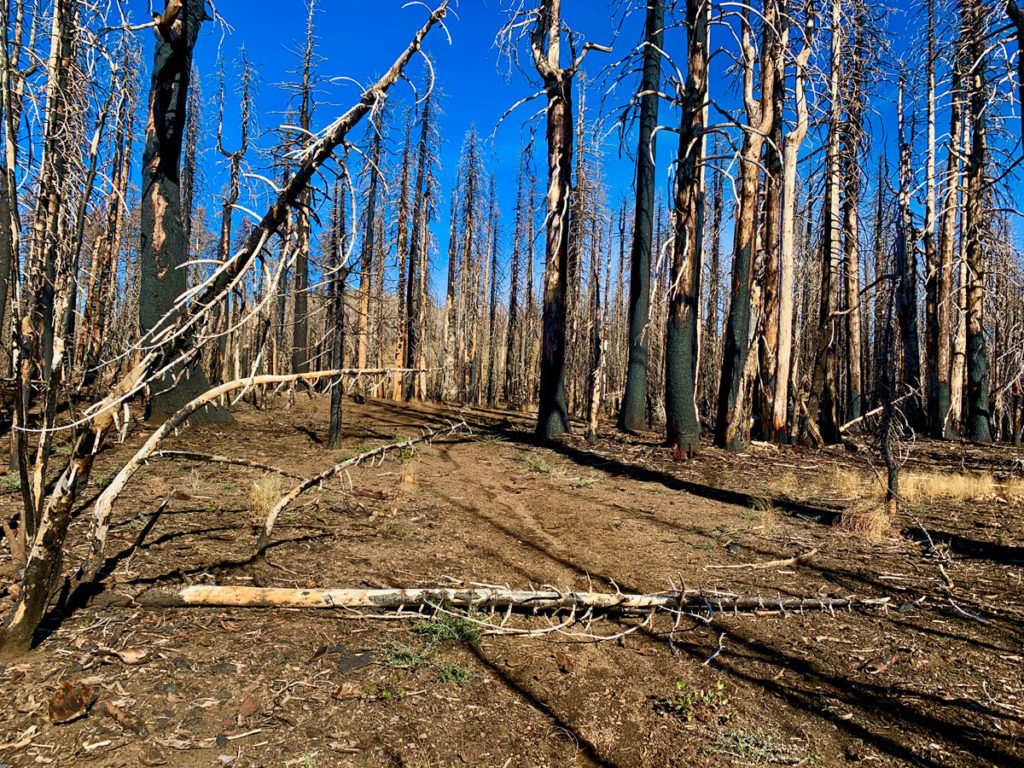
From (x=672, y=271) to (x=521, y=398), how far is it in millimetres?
23048

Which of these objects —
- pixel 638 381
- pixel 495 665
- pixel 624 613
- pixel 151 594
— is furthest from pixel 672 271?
pixel 151 594

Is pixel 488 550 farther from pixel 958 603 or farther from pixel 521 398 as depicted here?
pixel 521 398

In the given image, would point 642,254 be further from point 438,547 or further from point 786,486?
point 438,547

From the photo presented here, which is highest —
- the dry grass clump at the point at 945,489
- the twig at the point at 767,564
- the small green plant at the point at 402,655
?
the dry grass clump at the point at 945,489

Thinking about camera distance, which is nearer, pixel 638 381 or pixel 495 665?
pixel 495 665

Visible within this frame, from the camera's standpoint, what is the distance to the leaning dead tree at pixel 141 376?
264 cm

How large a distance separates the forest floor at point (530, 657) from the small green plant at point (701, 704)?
1 centimetres

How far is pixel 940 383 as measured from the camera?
15.5m

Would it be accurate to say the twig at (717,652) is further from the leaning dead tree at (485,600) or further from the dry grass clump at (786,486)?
the dry grass clump at (786,486)

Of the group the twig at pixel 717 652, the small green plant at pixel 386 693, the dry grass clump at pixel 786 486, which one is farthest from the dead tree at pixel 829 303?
the small green plant at pixel 386 693

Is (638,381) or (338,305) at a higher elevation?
(338,305)

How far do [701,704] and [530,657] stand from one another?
0.96 metres

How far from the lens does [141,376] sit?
111 inches

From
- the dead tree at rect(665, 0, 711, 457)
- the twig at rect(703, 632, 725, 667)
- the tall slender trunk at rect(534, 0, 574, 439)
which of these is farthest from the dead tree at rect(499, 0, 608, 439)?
the twig at rect(703, 632, 725, 667)
